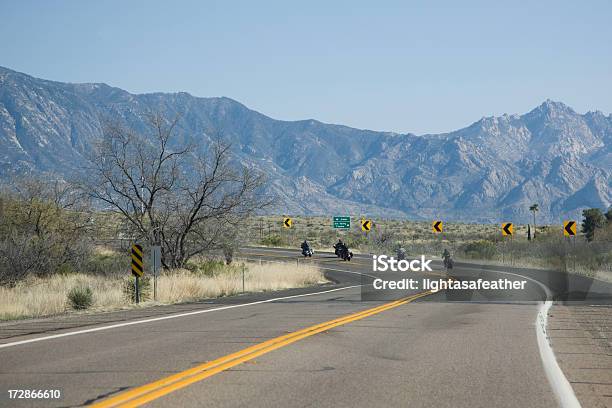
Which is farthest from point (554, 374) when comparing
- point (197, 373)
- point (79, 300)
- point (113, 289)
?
point (113, 289)

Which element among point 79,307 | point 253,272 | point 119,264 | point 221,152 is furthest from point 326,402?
point 253,272

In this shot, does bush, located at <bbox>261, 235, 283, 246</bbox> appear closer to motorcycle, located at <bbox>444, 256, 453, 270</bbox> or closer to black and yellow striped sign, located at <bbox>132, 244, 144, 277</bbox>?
motorcycle, located at <bbox>444, 256, 453, 270</bbox>

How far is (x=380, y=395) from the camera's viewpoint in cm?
820

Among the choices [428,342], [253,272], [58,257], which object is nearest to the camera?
[428,342]

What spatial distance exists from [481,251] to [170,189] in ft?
135

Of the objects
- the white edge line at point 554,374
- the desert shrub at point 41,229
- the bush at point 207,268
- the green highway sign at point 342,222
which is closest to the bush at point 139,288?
the desert shrub at point 41,229

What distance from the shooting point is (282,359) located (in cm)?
1055

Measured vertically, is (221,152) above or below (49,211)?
above

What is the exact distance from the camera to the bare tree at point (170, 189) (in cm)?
3256

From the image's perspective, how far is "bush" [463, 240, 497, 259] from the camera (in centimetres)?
6625

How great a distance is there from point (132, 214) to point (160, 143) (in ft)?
10.9

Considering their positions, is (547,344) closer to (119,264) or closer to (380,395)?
(380,395)

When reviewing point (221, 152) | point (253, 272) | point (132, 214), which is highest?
point (221, 152)

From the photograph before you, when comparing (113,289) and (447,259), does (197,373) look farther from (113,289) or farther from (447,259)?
→ (447,259)
